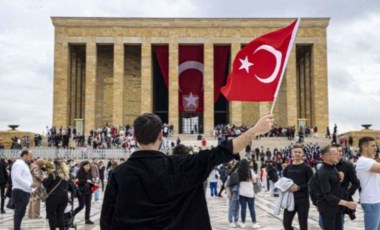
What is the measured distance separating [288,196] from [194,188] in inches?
167

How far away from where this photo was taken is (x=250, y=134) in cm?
288

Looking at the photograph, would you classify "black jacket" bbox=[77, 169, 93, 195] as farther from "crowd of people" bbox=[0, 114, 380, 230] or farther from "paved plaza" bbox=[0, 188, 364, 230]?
"paved plaza" bbox=[0, 188, 364, 230]

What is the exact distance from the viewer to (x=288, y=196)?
6871 mm

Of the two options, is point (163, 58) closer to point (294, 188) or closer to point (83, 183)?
point (83, 183)

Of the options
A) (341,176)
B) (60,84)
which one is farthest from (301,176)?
(60,84)

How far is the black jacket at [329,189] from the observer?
5.80m

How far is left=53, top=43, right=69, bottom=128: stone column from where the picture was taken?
41.1m

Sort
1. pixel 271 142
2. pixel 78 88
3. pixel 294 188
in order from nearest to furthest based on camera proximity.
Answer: pixel 294 188, pixel 271 142, pixel 78 88

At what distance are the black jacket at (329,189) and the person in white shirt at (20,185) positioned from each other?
15.2ft

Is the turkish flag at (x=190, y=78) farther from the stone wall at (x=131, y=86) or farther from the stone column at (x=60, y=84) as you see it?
the stone column at (x=60, y=84)

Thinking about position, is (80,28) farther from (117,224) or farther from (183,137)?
(117,224)

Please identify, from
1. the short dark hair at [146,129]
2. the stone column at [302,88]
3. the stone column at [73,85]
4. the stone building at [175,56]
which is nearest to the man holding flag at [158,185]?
the short dark hair at [146,129]

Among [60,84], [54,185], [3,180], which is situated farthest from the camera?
[60,84]

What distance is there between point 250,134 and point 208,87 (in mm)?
38741
